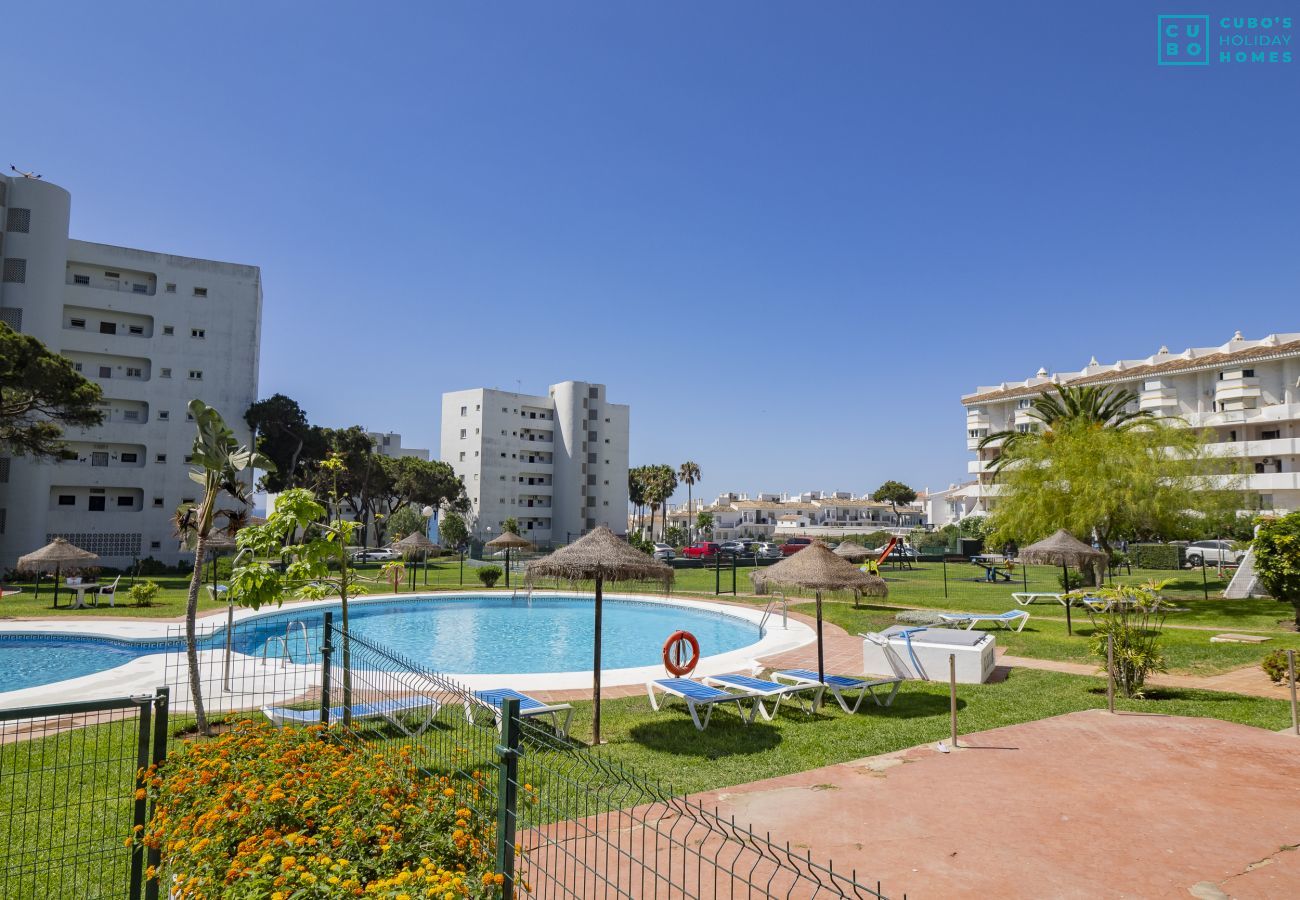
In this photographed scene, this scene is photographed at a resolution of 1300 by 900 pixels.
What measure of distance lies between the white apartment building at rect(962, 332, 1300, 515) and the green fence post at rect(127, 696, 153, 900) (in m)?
42.6

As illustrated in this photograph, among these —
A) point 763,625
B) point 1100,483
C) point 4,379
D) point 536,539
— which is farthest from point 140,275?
point 1100,483

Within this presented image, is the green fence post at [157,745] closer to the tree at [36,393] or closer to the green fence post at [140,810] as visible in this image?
the green fence post at [140,810]

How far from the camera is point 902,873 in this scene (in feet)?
16.0

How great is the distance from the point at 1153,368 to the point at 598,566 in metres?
58.6

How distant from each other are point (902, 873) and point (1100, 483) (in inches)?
862

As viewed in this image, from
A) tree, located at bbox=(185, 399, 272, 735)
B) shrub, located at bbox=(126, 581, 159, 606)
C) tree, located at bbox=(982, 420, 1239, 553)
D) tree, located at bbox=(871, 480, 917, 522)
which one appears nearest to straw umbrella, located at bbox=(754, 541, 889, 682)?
tree, located at bbox=(185, 399, 272, 735)

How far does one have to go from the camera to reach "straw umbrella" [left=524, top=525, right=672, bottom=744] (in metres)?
9.10

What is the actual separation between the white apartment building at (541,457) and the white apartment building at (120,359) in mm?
24214

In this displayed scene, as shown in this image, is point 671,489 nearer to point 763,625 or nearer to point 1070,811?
point 763,625

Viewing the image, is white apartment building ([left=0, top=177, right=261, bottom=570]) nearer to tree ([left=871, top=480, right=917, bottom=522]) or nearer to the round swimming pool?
the round swimming pool

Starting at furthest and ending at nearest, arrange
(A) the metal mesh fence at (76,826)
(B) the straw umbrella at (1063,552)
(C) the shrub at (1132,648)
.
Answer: (B) the straw umbrella at (1063,552), (C) the shrub at (1132,648), (A) the metal mesh fence at (76,826)

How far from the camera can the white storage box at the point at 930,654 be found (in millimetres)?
11766

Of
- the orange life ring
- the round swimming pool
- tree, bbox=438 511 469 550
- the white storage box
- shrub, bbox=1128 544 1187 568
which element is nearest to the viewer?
the orange life ring

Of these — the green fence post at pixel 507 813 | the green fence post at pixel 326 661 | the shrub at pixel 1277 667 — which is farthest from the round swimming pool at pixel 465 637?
the shrub at pixel 1277 667
